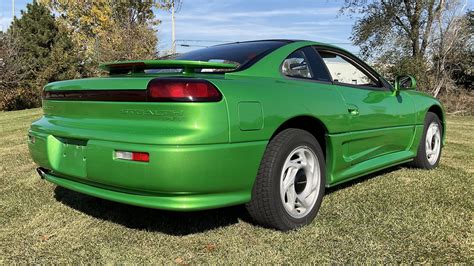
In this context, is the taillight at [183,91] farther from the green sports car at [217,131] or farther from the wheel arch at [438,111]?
the wheel arch at [438,111]

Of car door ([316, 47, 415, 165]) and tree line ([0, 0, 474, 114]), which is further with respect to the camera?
tree line ([0, 0, 474, 114])

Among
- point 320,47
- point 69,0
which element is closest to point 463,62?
point 320,47

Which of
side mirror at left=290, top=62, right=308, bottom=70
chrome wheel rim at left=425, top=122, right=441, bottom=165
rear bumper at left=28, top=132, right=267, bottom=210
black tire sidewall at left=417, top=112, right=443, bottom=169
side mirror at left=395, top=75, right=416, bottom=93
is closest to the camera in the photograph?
rear bumper at left=28, top=132, right=267, bottom=210

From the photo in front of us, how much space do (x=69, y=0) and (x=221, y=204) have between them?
109 feet

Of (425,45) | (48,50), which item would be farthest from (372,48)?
(48,50)

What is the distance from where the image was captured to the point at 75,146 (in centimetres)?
296

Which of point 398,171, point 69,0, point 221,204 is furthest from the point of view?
point 69,0

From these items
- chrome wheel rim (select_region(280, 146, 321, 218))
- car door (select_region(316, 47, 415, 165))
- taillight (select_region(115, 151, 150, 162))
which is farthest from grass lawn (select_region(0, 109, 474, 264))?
taillight (select_region(115, 151, 150, 162))

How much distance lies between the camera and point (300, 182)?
3250 mm

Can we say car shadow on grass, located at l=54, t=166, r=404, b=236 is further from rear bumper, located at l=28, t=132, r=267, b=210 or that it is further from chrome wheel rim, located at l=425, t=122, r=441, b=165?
chrome wheel rim, located at l=425, t=122, r=441, b=165

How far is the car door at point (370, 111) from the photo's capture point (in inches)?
147

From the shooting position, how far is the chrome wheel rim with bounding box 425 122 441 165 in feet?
16.9

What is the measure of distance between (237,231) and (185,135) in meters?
0.92

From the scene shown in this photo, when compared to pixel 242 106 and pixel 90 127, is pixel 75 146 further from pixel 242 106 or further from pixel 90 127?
pixel 242 106
